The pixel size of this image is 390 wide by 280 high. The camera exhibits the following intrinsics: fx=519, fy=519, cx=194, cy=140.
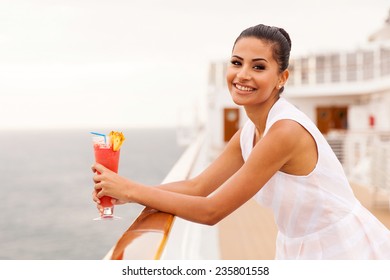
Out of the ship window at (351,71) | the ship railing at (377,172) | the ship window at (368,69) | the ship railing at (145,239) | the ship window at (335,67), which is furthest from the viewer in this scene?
the ship window at (335,67)

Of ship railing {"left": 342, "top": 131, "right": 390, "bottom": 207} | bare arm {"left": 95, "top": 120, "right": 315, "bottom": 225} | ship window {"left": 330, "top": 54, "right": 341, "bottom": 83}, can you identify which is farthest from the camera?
ship window {"left": 330, "top": 54, "right": 341, "bottom": 83}

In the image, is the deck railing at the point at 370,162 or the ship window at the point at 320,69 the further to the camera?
the ship window at the point at 320,69

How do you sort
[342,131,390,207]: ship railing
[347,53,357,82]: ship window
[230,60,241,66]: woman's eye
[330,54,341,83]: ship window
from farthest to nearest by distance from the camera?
[330,54,341,83]: ship window
[347,53,357,82]: ship window
[342,131,390,207]: ship railing
[230,60,241,66]: woman's eye

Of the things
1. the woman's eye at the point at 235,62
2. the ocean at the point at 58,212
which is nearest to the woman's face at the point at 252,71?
the woman's eye at the point at 235,62

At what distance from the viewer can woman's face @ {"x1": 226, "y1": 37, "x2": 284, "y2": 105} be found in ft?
3.31

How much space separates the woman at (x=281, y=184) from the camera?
947 millimetres

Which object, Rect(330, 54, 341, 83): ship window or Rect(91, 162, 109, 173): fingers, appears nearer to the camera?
Rect(91, 162, 109, 173): fingers

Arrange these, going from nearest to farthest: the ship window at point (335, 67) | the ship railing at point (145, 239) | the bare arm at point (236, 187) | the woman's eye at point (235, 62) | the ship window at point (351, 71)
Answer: the ship railing at point (145, 239)
the bare arm at point (236, 187)
the woman's eye at point (235, 62)
the ship window at point (351, 71)
the ship window at point (335, 67)

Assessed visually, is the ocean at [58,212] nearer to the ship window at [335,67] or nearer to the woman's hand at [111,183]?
the ship window at [335,67]

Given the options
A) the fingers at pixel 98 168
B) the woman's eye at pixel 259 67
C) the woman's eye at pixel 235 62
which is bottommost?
the fingers at pixel 98 168

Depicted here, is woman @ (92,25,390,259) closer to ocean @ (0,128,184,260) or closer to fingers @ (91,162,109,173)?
fingers @ (91,162,109,173)

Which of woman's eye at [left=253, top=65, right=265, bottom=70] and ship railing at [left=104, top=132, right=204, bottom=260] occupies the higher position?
woman's eye at [left=253, top=65, right=265, bottom=70]

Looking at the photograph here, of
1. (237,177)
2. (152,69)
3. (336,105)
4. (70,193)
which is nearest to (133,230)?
(237,177)

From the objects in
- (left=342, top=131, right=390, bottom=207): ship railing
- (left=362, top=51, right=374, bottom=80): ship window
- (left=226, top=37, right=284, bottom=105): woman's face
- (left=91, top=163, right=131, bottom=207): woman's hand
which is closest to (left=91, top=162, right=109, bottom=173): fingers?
(left=91, top=163, right=131, bottom=207): woman's hand
